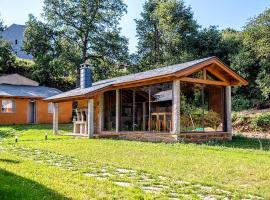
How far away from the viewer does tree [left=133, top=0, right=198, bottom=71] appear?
→ 31.7 metres

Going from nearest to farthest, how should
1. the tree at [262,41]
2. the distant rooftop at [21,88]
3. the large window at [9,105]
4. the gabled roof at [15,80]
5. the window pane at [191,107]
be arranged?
the window pane at [191,107]
the tree at [262,41]
the large window at [9,105]
the distant rooftop at [21,88]
the gabled roof at [15,80]

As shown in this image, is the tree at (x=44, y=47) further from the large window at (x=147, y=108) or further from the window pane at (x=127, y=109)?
the large window at (x=147, y=108)

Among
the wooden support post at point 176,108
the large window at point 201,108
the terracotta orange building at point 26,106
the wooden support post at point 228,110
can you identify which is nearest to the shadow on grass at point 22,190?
the wooden support post at point 176,108

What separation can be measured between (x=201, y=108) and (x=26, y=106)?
55.3 feet

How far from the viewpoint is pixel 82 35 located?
33.9 metres

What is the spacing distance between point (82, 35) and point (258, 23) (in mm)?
16872

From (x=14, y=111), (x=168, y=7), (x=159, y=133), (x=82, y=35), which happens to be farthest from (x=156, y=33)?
(x=159, y=133)

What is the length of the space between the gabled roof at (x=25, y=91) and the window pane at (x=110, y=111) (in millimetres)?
11180

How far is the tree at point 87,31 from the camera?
33500 mm

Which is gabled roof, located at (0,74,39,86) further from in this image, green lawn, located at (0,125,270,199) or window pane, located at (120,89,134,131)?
green lawn, located at (0,125,270,199)

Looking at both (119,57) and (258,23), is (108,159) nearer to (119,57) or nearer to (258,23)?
(258,23)

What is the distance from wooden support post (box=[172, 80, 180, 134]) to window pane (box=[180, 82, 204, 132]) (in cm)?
73

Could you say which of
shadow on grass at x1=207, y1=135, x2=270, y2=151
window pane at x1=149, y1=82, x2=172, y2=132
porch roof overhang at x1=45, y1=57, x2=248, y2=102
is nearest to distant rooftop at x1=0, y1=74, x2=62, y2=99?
porch roof overhang at x1=45, y1=57, x2=248, y2=102

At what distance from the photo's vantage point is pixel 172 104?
14.9 metres
